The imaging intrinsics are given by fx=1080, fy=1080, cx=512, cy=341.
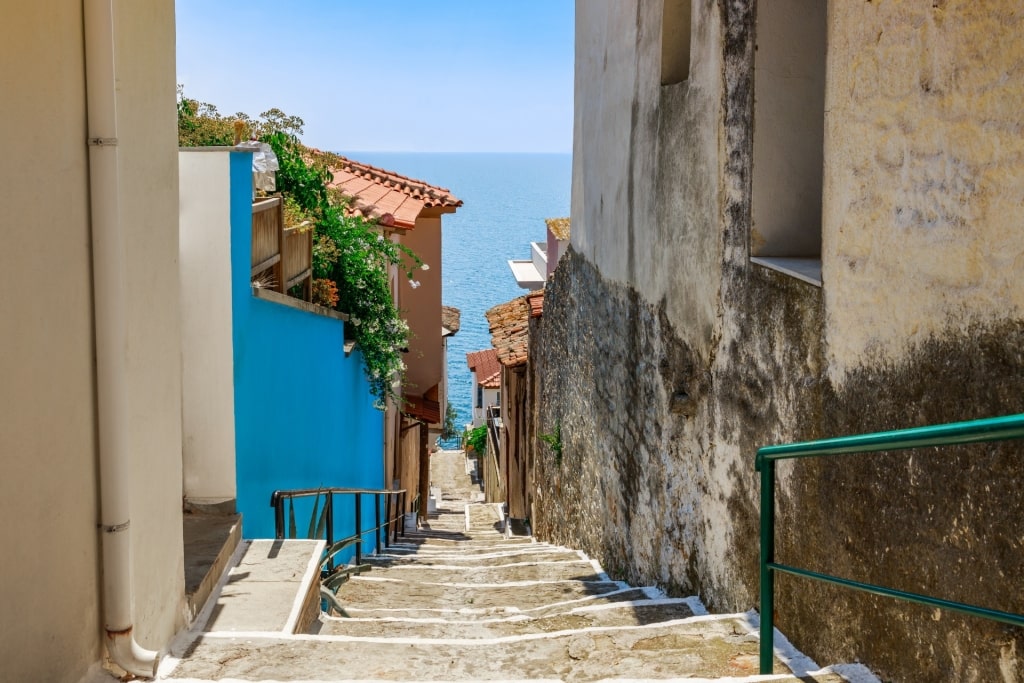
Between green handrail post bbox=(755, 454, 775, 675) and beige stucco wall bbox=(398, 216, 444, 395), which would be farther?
beige stucco wall bbox=(398, 216, 444, 395)

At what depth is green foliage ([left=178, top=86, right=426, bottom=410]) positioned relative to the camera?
9750 millimetres

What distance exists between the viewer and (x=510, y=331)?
17.6 metres

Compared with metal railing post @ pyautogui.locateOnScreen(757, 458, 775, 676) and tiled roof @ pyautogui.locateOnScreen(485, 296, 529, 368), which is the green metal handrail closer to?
metal railing post @ pyautogui.locateOnScreen(757, 458, 775, 676)

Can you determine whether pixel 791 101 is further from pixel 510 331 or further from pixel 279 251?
pixel 510 331

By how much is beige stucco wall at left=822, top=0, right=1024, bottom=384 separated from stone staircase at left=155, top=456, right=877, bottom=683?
4.12ft

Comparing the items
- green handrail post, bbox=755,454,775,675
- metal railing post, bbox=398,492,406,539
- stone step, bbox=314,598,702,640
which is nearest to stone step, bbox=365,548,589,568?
stone step, bbox=314,598,702,640

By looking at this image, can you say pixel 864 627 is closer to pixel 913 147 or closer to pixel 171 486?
pixel 913 147

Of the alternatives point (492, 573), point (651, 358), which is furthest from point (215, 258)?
point (492, 573)

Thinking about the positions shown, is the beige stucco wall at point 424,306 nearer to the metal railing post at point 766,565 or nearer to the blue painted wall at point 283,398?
the blue painted wall at point 283,398

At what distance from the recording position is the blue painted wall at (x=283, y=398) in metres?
6.71

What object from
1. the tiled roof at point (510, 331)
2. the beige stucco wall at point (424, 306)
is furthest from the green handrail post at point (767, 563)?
the beige stucco wall at point (424, 306)

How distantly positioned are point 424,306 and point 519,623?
1203cm

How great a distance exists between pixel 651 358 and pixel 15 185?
4.74 metres

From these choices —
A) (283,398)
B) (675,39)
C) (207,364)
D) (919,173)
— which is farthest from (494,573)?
(919,173)
